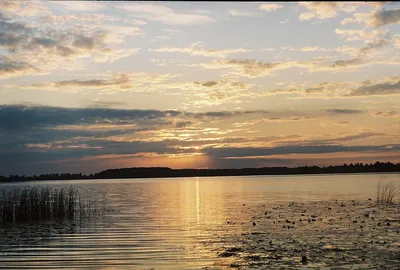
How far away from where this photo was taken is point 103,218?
42750 mm

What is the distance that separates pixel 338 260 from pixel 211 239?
32.9 feet

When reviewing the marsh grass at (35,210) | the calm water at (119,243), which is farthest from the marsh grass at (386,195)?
the marsh grass at (35,210)

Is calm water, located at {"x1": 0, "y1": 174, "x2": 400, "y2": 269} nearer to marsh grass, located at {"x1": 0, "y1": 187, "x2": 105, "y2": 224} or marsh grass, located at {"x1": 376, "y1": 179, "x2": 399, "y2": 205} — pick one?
marsh grass, located at {"x1": 0, "y1": 187, "x2": 105, "y2": 224}

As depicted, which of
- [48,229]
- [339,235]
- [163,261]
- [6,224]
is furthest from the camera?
[6,224]

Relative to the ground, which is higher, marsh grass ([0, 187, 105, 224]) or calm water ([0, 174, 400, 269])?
marsh grass ([0, 187, 105, 224])

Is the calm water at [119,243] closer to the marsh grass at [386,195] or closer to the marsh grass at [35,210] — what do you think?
the marsh grass at [35,210]

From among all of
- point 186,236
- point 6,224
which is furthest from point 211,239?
point 6,224

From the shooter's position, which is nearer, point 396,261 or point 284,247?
point 396,261

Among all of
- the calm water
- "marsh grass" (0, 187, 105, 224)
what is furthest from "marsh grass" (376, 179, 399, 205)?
"marsh grass" (0, 187, 105, 224)

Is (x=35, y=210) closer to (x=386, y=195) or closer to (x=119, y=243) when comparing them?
(x=119, y=243)

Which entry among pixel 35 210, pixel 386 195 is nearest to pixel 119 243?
pixel 35 210

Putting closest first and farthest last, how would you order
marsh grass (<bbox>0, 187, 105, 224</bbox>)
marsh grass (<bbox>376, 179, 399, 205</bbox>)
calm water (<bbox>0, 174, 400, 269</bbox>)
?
calm water (<bbox>0, 174, 400, 269</bbox>) → marsh grass (<bbox>0, 187, 105, 224</bbox>) → marsh grass (<bbox>376, 179, 399, 205</bbox>)

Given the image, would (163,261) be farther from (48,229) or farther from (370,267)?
(48,229)

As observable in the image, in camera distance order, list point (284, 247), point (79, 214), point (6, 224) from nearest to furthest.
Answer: point (284, 247)
point (6, 224)
point (79, 214)
